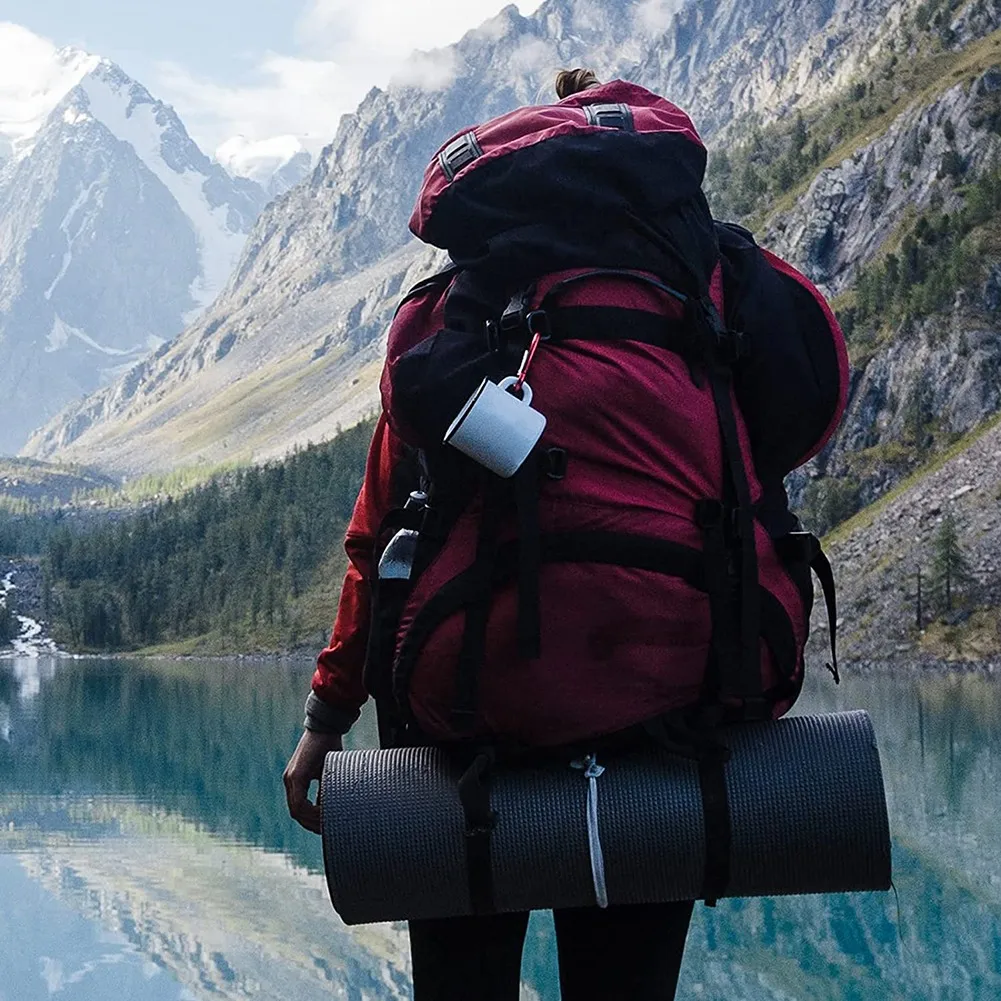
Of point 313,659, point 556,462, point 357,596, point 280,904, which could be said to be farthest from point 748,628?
point 313,659

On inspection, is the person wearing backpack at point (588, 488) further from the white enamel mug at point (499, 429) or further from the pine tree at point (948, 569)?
the pine tree at point (948, 569)

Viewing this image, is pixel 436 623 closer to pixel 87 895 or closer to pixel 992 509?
pixel 87 895

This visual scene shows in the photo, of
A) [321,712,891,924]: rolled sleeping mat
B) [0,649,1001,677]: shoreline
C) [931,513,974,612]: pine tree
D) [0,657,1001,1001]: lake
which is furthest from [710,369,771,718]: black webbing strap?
[931,513,974,612]: pine tree

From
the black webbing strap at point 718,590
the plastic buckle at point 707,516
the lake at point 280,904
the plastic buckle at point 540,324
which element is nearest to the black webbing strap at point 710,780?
the black webbing strap at point 718,590

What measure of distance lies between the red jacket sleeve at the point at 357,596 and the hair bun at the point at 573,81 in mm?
992

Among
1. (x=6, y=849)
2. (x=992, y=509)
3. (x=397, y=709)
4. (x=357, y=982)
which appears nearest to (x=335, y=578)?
(x=992, y=509)

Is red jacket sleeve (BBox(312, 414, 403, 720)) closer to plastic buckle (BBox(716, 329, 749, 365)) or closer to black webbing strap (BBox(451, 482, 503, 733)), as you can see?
black webbing strap (BBox(451, 482, 503, 733))

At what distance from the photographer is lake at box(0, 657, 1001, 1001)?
16.4 metres

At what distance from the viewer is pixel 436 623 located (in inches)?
110

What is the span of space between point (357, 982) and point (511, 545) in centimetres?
1537

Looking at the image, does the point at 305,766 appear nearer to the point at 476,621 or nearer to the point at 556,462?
the point at 476,621

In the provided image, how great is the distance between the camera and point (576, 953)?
3.04m

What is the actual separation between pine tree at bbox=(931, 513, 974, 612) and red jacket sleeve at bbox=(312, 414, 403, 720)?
70358 millimetres

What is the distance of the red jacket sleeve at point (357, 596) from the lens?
10.5 feet
